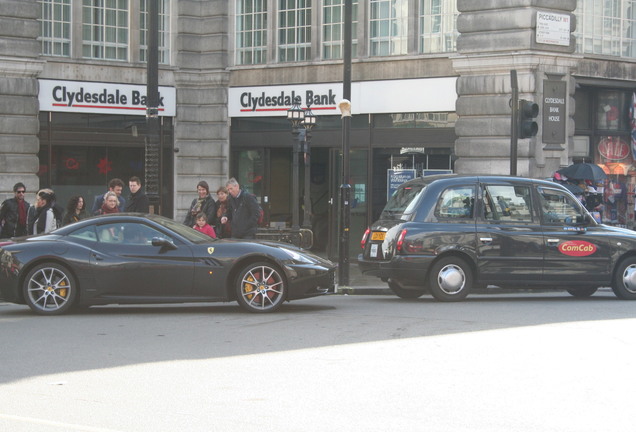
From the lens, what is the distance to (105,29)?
941 inches

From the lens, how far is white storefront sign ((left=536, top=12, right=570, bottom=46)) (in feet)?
67.1

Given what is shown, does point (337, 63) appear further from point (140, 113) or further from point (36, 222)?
point (36, 222)

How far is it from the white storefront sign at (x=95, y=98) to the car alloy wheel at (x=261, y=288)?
11934mm

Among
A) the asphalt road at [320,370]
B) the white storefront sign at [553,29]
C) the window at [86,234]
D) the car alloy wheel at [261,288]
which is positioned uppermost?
the white storefront sign at [553,29]

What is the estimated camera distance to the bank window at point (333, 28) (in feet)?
75.9

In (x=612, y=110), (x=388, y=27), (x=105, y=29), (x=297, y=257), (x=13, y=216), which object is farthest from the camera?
(x=105, y=29)

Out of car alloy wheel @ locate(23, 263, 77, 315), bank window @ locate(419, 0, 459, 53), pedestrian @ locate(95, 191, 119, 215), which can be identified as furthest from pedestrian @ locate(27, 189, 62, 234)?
bank window @ locate(419, 0, 459, 53)

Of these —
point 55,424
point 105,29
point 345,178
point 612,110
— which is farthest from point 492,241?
point 105,29

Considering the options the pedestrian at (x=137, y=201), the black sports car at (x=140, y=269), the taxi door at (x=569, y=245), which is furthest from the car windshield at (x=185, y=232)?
the taxi door at (x=569, y=245)

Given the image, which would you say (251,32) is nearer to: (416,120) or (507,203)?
(416,120)

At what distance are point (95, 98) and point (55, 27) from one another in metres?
1.77

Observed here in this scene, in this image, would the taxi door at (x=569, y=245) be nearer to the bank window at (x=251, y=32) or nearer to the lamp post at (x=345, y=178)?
the lamp post at (x=345, y=178)

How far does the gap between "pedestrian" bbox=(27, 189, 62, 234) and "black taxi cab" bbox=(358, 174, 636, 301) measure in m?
4.83

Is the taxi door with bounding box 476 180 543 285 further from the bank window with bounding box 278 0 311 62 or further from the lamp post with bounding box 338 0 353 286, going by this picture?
the bank window with bounding box 278 0 311 62
